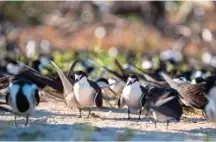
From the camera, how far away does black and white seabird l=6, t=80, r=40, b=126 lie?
8086 millimetres

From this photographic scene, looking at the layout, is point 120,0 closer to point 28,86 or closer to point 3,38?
point 3,38

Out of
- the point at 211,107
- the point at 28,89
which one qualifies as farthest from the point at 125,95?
the point at 28,89

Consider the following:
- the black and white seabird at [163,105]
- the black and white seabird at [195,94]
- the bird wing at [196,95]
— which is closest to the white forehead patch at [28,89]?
the black and white seabird at [163,105]

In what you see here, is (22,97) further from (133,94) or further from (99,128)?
(133,94)

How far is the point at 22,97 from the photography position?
8.09 meters

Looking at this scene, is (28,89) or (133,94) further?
(133,94)

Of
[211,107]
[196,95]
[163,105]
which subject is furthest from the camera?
[196,95]

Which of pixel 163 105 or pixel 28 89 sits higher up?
pixel 28 89

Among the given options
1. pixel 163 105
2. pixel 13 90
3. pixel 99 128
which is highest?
pixel 13 90

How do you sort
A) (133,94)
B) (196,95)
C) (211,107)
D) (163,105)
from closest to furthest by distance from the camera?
(163,105) → (211,107) → (133,94) → (196,95)

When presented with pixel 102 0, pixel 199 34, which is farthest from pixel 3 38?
pixel 199 34

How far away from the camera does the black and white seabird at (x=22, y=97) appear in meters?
8.09

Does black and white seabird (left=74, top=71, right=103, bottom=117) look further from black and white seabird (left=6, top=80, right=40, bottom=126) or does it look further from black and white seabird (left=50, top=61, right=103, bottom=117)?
black and white seabird (left=6, top=80, right=40, bottom=126)

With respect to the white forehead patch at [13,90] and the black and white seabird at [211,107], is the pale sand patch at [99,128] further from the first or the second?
the white forehead patch at [13,90]
